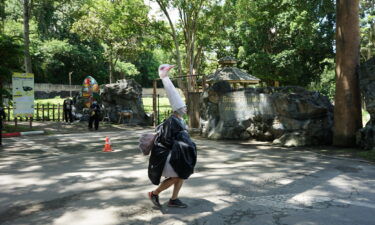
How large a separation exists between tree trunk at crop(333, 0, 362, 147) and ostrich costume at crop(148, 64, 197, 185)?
7800 mm

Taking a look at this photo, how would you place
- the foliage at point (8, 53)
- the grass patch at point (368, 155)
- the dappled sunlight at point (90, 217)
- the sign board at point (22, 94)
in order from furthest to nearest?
the sign board at point (22, 94) → the foliage at point (8, 53) → the grass patch at point (368, 155) → the dappled sunlight at point (90, 217)

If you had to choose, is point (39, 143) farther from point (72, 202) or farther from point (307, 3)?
point (307, 3)

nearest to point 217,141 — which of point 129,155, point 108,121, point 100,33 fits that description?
point 129,155

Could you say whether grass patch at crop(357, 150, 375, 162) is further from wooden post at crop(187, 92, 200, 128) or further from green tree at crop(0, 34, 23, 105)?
green tree at crop(0, 34, 23, 105)

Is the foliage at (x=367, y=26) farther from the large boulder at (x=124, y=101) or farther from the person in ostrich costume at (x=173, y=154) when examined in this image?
the person in ostrich costume at (x=173, y=154)

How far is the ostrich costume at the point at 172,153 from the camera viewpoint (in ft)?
14.5

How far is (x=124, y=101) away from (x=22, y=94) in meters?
7.41

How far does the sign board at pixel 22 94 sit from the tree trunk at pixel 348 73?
1254 cm

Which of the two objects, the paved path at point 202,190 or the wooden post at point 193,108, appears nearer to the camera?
the paved path at point 202,190

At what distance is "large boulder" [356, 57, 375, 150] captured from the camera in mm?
9711

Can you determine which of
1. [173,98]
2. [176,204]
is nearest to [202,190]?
[176,204]

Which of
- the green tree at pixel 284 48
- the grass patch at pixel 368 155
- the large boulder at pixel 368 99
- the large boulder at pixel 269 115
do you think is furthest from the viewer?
the green tree at pixel 284 48

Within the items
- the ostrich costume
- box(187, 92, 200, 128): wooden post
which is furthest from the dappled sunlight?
box(187, 92, 200, 128): wooden post

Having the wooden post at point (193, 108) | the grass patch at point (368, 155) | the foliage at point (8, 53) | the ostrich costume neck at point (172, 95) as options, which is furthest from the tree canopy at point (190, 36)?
the ostrich costume neck at point (172, 95)
